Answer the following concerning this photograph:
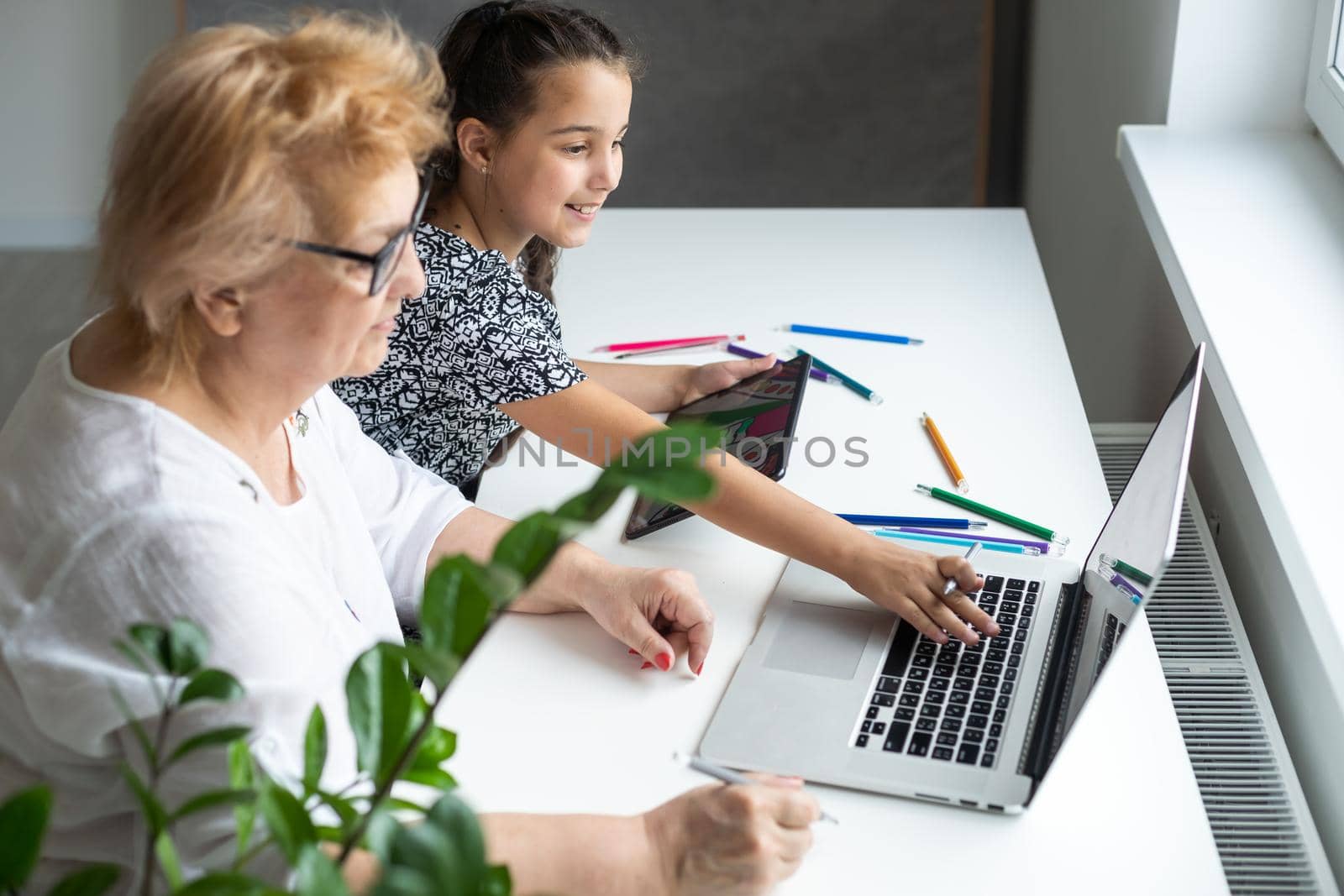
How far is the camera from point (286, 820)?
1.62 feet

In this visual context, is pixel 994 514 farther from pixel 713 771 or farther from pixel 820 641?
pixel 713 771

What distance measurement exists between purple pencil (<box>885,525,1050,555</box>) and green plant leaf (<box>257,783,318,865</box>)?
0.80 meters

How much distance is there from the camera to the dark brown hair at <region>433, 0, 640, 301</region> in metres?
1.41

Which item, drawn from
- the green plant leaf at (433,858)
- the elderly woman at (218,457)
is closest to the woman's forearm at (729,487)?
the elderly woman at (218,457)

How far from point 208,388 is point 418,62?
0.90 ft

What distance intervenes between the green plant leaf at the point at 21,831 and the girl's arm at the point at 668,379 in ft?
3.49

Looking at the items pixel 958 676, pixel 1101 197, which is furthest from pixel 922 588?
pixel 1101 197

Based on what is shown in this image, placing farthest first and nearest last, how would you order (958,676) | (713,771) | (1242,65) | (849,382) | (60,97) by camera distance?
1. (60,97)
2. (1242,65)
3. (849,382)
4. (958,676)
5. (713,771)

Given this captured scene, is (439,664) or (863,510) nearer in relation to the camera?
(439,664)

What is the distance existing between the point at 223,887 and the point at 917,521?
0.85 metres

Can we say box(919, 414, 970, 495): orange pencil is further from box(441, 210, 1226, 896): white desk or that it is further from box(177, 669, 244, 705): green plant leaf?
box(177, 669, 244, 705): green plant leaf

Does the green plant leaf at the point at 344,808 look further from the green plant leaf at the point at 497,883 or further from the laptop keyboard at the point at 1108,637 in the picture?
the laptop keyboard at the point at 1108,637

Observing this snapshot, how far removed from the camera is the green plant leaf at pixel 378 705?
0.52 meters

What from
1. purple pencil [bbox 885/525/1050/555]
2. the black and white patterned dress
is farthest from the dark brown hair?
purple pencil [bbox 885/525/1050/555]
